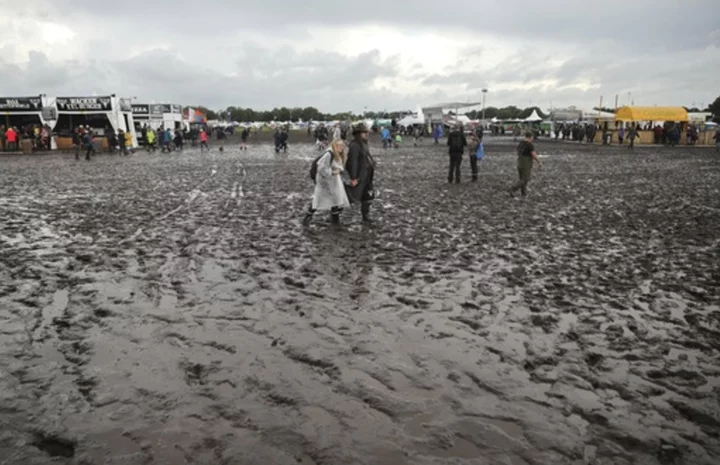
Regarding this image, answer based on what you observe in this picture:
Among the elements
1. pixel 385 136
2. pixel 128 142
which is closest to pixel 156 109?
pixel 128 142

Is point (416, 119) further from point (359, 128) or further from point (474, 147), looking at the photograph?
point (359, 128)

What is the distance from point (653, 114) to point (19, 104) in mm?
48179

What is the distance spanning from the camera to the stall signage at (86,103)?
3712 cm

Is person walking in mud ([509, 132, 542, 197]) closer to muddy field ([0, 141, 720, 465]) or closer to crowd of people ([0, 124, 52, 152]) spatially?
muddy field ([0, 141, 720, 465])

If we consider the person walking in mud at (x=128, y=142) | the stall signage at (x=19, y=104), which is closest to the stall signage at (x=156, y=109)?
the person walking in mud at (x=128, y=142)

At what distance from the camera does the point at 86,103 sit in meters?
37.2

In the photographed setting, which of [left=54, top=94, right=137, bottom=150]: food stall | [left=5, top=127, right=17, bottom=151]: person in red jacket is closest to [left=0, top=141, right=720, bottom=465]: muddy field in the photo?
[left=54, top=94, right=137, bottom=150]: food stall

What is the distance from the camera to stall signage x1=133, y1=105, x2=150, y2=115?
45531 mm

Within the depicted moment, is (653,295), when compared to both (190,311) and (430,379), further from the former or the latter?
(190,311)

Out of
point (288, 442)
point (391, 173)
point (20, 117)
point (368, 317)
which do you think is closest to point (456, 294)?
point (368, 317)

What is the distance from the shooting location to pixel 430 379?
159 inches

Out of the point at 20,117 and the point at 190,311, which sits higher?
the point at 20,117

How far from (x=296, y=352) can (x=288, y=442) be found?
4.17 feet

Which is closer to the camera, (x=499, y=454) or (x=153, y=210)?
(x=499, y=454)
